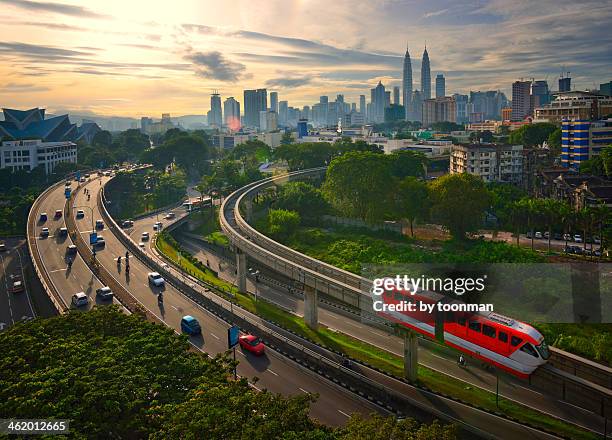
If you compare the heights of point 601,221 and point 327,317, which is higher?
point 601,221

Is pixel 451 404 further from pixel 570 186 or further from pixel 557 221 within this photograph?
pixel 570 186

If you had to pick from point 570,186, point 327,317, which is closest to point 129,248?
point 327,317

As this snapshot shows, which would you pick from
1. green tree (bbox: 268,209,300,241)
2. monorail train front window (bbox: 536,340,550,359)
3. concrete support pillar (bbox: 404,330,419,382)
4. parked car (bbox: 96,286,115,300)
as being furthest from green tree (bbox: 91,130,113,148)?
monorail train front window (bbox: 536,340,550,359)

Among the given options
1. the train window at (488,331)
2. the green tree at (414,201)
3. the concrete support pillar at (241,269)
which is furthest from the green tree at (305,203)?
the train window at (488,331)

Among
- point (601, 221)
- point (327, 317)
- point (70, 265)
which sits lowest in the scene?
point (327, 317)

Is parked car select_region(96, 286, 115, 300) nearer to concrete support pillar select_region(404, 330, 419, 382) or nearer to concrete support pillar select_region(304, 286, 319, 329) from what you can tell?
concrete support pillar select_region(304, 286, 319, 329)

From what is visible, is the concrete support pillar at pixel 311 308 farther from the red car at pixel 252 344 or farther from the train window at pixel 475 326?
the train window at pixel 475 326
